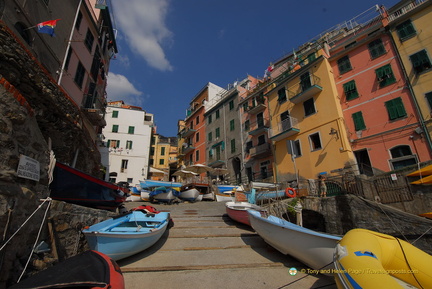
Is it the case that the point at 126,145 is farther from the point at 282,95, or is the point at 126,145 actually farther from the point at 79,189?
the point at 79,189

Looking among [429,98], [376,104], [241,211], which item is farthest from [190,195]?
[429,98]

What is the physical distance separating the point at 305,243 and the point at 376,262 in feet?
6.59

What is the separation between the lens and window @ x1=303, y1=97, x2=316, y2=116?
1813 cm

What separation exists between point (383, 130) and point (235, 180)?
14874 millimetres

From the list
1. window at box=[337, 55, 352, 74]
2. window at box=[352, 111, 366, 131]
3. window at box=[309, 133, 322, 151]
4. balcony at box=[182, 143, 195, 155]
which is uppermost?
window at box=[337, 55, 352, 74]

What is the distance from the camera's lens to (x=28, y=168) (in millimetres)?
3621

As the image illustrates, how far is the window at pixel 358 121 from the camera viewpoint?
15242 mm

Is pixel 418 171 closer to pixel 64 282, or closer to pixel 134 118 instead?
pixel 64 282

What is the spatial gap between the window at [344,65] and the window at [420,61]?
13.1 ft

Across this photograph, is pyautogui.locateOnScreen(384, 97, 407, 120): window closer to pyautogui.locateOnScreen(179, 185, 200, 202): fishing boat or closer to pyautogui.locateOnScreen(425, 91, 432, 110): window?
pyautogui.locateOnScreen(425, 91, 432, 110): window

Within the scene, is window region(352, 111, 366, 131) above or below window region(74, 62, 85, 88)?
below

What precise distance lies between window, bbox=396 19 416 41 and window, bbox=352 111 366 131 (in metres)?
5.89

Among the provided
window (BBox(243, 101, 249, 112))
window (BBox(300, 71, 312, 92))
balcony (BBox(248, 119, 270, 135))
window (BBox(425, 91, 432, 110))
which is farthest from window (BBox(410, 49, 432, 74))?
window (BBox(243, 101, 249, 112))

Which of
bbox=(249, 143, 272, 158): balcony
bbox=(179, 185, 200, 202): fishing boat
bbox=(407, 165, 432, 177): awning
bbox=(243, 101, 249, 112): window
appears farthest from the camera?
bbox=(243, 101, 249, 112): window
